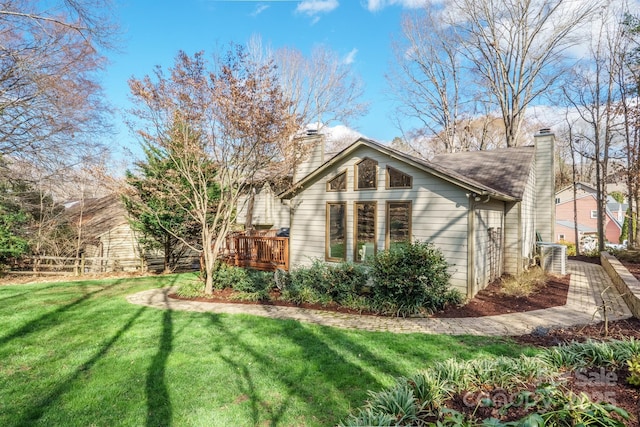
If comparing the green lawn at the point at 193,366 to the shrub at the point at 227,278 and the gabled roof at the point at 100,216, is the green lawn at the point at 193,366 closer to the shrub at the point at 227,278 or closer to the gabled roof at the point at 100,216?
the shrub at the point at 227,278

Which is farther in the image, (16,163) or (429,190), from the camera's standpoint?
(16,163)

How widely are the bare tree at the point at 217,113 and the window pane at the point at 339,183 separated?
198 centimetres

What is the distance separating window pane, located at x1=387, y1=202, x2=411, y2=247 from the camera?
28.3 feet

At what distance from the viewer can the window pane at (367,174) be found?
912cm

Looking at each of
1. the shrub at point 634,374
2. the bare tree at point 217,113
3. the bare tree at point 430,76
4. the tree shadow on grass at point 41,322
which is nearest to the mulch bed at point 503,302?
the shrub at point 634,374

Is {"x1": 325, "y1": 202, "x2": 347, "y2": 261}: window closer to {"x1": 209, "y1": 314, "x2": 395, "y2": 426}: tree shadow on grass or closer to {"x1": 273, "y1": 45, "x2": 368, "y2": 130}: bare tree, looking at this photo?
{"x1": 209, "y1": 314, "x2": 395, "y2": 426}: tree shadow on grass

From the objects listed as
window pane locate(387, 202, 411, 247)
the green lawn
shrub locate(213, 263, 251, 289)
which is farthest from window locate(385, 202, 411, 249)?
shrub locate(213, 263, 251, 289)

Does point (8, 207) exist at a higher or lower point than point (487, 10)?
lower

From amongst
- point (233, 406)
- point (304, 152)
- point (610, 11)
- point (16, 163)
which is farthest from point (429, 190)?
point (610, 11)

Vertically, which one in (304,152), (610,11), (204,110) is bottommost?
(304,152)

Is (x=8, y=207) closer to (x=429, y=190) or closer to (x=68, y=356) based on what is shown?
(x=68, y=356)

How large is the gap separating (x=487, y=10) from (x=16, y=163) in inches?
934

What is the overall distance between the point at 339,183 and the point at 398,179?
1.81 meters

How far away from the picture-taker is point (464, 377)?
306 cm
